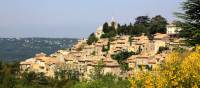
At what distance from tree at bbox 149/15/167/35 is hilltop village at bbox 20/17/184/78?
1.73 metres

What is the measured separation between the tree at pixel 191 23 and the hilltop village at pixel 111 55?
64584mm

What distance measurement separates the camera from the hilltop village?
292 feet

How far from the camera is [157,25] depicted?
108 meters

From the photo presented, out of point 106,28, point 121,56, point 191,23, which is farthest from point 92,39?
point 191,23

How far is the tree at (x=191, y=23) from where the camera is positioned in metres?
18.5

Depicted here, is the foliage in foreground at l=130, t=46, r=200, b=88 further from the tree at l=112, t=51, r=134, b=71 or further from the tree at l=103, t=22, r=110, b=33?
the tree at l=103, t=22, r=110, b=33

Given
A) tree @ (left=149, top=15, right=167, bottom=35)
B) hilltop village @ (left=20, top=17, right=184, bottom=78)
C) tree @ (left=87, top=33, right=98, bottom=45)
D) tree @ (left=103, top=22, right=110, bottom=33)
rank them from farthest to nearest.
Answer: tree @ (left=87, top=33, right=98, bottom=45)
tree @ (left=103, top=22, right=110, bottom=33)
tree @ (left=149, top=15, right=167, bottom=35)
hilltop village @ (left=20, top=17, right=184, bottom=78)

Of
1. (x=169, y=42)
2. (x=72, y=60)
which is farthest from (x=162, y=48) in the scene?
(x=72, y=60)

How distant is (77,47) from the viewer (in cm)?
12106

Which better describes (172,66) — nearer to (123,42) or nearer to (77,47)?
(123,42)

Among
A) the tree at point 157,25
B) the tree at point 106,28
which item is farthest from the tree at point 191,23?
the tree at point 106,28

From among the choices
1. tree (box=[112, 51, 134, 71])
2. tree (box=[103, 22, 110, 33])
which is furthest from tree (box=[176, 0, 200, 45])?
tree (box=[103, 22, 110, 33])

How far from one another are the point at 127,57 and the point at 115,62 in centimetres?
478

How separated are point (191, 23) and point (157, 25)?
295 feet
